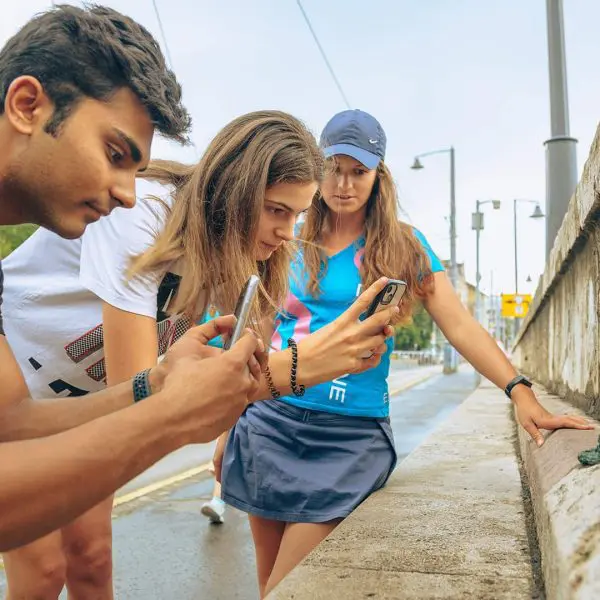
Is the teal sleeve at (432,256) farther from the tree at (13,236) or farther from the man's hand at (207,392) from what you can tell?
the tree at (13,236)

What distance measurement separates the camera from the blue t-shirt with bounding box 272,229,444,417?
282 centimetres

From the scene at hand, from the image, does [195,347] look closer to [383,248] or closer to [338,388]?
[338,388]

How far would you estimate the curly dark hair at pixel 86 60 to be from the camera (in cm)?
172

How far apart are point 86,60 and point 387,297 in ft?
3.92

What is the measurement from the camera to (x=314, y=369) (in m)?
2.51

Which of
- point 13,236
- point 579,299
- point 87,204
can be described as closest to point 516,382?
point 579,299

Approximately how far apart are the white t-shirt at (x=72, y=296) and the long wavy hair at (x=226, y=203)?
0.07 m

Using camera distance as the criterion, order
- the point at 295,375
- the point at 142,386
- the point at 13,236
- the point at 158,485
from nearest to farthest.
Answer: the point at 142,386
the point at 295,375
the point at 158,485
the point at 13,236

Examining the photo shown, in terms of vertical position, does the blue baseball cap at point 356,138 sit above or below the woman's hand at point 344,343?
above

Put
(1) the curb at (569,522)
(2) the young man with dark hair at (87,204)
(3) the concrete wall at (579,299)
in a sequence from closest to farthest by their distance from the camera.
→ (1) the curb at (569,522) → (2) the young man with dark hair at (87,204) → (3) the concrete wall at (579,299)

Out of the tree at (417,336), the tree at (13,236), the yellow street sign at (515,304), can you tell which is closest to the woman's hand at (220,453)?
the yellow street sign at (515,304)

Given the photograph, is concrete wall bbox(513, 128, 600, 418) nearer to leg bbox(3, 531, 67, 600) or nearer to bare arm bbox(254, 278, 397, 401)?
bare arm bbox(254, 278, 397, 401)

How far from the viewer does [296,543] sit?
269 centimetres

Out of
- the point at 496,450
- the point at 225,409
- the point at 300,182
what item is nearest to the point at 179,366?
the point at 225,409
